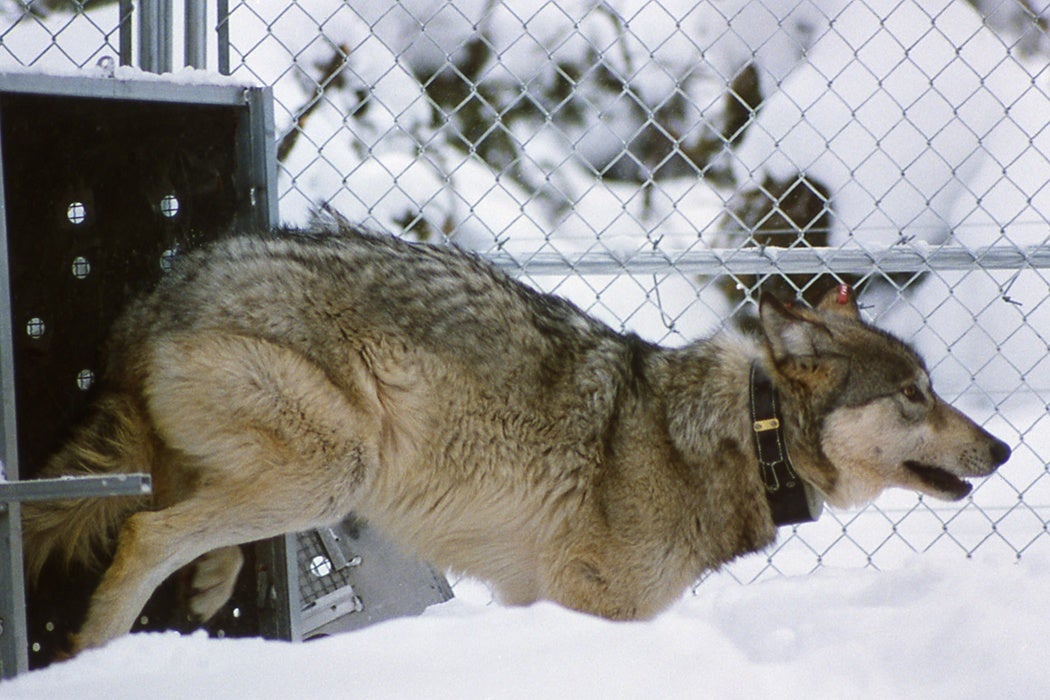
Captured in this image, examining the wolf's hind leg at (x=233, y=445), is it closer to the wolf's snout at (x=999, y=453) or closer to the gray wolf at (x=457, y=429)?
the gray wolf at (x=457, y=429)

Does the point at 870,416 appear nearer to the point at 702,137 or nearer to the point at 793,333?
the point at 793,333

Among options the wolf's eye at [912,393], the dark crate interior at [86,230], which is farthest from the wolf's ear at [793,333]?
the dark crate interior at [86,230]

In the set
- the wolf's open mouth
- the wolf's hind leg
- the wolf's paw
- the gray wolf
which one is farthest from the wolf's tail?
the wolf's open mouth

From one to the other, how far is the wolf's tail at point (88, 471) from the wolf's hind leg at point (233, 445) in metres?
0.12

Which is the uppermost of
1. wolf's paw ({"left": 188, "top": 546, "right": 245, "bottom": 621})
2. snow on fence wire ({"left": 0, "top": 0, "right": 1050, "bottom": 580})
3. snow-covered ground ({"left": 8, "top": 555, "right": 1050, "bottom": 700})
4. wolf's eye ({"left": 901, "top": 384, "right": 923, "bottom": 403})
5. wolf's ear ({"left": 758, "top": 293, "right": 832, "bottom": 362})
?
snow on fence wire ({"left": 0, "top": 0, "right": 1050, "bottom": 580})

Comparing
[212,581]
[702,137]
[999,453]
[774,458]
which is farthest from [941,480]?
[702,137]

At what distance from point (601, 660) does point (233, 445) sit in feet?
4.30

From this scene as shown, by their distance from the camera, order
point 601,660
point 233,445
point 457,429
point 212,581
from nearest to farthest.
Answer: point 601,660, point 233,445, point 457,429, point 212,581

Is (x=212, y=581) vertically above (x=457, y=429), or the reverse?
(x=457, y=429)

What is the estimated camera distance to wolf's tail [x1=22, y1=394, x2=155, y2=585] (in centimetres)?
333

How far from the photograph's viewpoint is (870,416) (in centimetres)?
371

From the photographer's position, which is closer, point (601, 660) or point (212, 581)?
point (601, 660)

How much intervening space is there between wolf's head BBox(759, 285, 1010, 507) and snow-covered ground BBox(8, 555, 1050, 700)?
0.88 m

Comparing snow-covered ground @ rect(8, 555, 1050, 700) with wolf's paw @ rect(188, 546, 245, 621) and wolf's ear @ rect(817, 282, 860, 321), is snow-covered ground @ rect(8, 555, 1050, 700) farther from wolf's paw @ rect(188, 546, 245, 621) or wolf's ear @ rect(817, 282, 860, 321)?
wolf's ear @ rect(817, 282, 860, 321)
